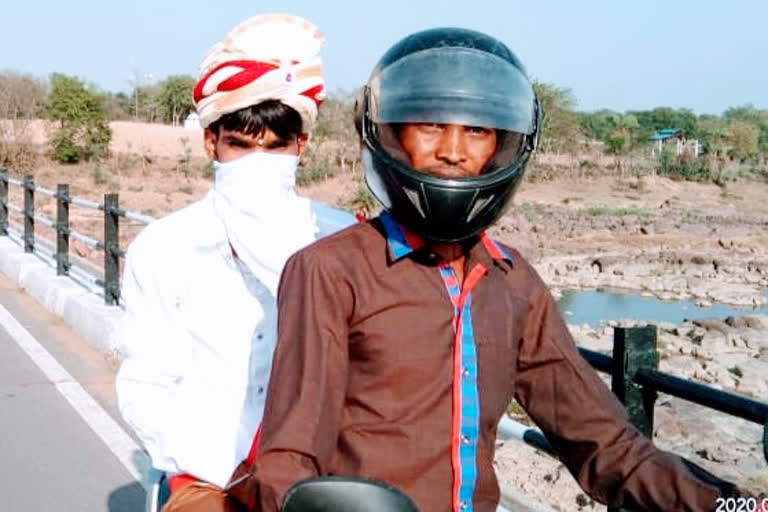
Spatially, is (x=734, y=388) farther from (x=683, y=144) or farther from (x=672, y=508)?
(x=683, y=144)

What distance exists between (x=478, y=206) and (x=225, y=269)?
772 mm

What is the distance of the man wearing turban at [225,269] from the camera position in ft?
7.99

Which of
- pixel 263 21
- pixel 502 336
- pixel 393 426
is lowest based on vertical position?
pixel 393 426

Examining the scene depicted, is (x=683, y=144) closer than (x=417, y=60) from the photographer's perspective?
No

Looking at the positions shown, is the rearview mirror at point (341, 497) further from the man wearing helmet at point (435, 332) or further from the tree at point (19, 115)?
the tree at point (19, 115)

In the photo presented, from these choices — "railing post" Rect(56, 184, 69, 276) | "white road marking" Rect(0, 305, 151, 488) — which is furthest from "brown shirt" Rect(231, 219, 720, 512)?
"railing post" Rect(56, 184, 69, 276)

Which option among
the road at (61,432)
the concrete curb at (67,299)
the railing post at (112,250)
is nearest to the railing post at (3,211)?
the concrete curb at (67,299)

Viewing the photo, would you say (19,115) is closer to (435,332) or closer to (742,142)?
(742,142)

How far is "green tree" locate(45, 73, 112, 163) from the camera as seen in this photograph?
47375 millimetres

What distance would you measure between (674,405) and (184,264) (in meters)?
11.3

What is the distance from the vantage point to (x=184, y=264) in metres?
2.54

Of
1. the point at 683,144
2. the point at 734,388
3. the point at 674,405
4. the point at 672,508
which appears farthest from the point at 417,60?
the point at 683,144

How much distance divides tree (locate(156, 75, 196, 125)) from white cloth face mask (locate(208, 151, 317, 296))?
252 ft

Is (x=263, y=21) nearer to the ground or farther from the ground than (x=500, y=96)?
farther from the ground
